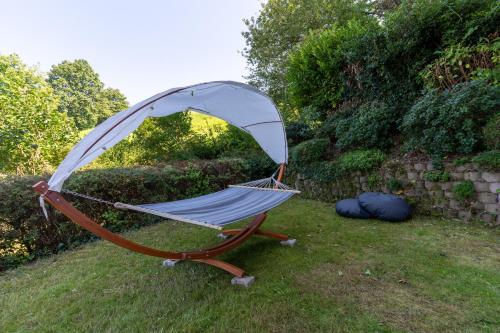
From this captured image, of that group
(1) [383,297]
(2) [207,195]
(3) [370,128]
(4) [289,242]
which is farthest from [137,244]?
(3) [370,128]

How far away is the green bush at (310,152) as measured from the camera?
5.58 meters

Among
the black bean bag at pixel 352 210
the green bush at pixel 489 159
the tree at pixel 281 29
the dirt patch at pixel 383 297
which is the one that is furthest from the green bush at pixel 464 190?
the tree at pixel 281 29

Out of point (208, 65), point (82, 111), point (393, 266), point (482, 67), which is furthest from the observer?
point (82, 111)

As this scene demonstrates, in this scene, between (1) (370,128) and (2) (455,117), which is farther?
(1) (370,128)

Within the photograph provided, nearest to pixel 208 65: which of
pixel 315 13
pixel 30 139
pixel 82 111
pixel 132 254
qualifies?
pixel 315 13

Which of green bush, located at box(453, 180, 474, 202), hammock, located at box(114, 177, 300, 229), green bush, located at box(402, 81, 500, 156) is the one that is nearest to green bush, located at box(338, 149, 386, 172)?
green bush, located at box(402, 81, 500, 156)

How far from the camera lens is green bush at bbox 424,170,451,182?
141 inches

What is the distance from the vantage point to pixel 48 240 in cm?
334

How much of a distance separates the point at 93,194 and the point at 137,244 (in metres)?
2.29

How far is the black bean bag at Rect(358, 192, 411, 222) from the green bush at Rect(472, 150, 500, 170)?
3.35 ft

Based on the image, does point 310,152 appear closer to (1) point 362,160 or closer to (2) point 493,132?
(1) point 362,160

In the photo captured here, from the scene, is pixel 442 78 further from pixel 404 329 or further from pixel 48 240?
pixel 48 240

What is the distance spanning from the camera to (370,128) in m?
4.88

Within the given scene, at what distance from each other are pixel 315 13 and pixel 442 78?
6.38 meters
